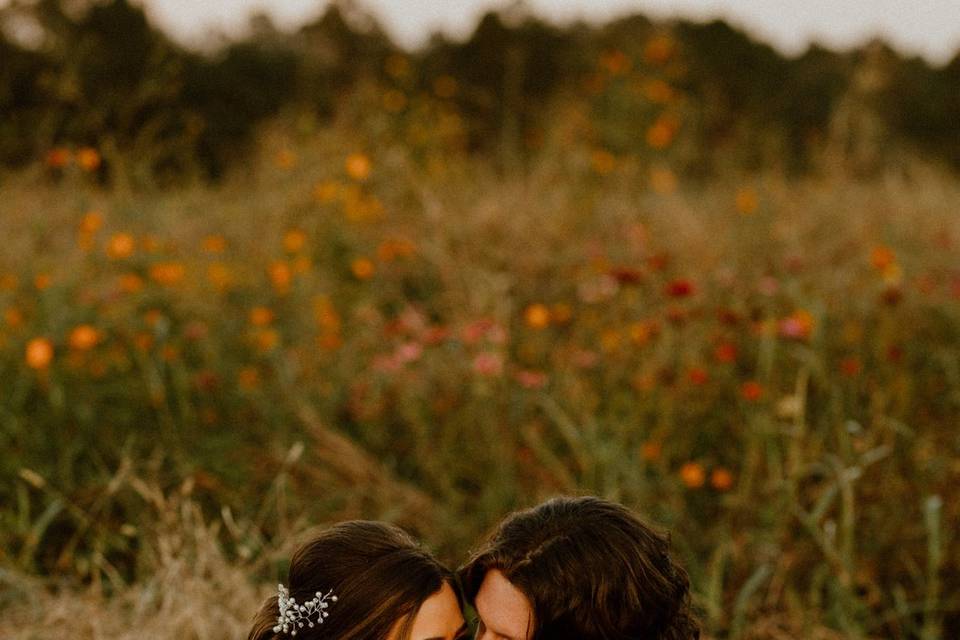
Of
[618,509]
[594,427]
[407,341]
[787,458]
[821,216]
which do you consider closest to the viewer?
[618,509]

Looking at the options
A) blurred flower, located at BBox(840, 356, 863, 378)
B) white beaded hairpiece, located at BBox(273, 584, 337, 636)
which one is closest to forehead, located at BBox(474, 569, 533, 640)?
white beaded hairpiece, located at BBox(273, 584, 337, 636)

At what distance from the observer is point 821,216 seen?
4707mm

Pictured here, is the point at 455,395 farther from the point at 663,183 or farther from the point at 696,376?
the point at 663,183

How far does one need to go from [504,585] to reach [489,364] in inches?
45.7

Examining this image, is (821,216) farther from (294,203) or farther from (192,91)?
(192,91)

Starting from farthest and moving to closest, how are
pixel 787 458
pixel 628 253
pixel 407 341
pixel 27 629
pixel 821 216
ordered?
pixel 821 216
pixel 628 253
pixel 407 341
pixel 787 458
pixel 27 629

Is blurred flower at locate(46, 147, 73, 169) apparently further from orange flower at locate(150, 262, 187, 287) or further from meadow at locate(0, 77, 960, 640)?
orange flower at locate(150, 262, 187, 287)

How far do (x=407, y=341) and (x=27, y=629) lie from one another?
156 cm

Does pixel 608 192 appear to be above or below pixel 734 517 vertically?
above

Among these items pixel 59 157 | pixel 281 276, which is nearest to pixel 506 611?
pixel 281 276

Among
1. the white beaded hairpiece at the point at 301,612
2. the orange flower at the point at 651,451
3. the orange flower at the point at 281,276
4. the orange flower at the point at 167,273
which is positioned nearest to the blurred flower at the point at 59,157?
the orange flower at the point at 167,273

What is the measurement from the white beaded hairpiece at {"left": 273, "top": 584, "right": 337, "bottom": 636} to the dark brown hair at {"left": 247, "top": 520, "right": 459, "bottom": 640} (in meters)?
0.01

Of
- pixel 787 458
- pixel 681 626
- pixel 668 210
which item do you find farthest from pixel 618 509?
pixel 668 210

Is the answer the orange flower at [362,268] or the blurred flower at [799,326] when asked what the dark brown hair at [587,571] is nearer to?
the blurred flower at [799,326]
